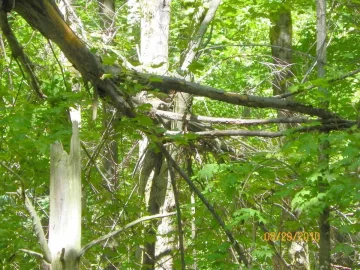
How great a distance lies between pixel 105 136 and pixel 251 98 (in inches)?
53.4

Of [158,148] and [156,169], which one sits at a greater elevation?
[156,169]

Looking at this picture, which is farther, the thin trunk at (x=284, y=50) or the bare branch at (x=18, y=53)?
the thin trunk at (x=284, y=50)

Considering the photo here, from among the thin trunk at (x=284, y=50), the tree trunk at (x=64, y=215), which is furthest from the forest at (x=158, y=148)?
the thin trunk at (x=284, y=50)

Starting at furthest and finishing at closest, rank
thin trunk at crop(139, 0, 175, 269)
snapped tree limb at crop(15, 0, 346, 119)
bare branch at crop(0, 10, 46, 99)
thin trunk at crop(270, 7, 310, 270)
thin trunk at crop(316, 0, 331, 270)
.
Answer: thin trunk at crop(270, 7, 310, 270) < thin trunk at crop(139, 0, 175, 269) < thin trunk at crop(316, 0, 331, 270) < bare branch at crop(0, 10, 46, 99) < snapped tree limb at crop(15, 0, 346, 119)

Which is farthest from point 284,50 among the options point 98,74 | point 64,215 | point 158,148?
point 64,215

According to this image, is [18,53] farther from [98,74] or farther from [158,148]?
[158,148]

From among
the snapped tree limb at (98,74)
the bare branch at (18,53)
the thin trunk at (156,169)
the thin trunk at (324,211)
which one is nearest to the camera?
the snapped tree limb at (98,74)

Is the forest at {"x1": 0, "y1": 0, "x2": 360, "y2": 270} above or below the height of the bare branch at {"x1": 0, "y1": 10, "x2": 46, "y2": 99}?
below

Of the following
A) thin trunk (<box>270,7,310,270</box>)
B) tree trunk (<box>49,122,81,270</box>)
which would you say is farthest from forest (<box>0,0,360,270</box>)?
thin trunk (<box>270,7,310,270</box>)

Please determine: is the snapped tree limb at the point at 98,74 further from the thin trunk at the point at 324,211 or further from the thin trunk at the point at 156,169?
the thin trunk at the point at 156,169

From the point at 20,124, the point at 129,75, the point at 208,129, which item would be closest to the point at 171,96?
the point at 208,129

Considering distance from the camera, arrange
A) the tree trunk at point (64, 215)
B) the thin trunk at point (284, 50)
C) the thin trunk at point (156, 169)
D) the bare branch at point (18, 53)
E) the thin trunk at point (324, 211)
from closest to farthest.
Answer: the tree trunk at point (64, 215) → the bare branch at point (18, 53) → the thin trunk at point (324, 211) → the thin trunk at point (156, 169) → the thin trunk at point (284, 50)

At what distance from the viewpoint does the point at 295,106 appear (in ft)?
17.1

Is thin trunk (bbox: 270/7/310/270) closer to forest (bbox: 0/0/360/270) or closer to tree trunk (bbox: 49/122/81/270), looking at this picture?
forest (bbox: 0/0/360/270)
